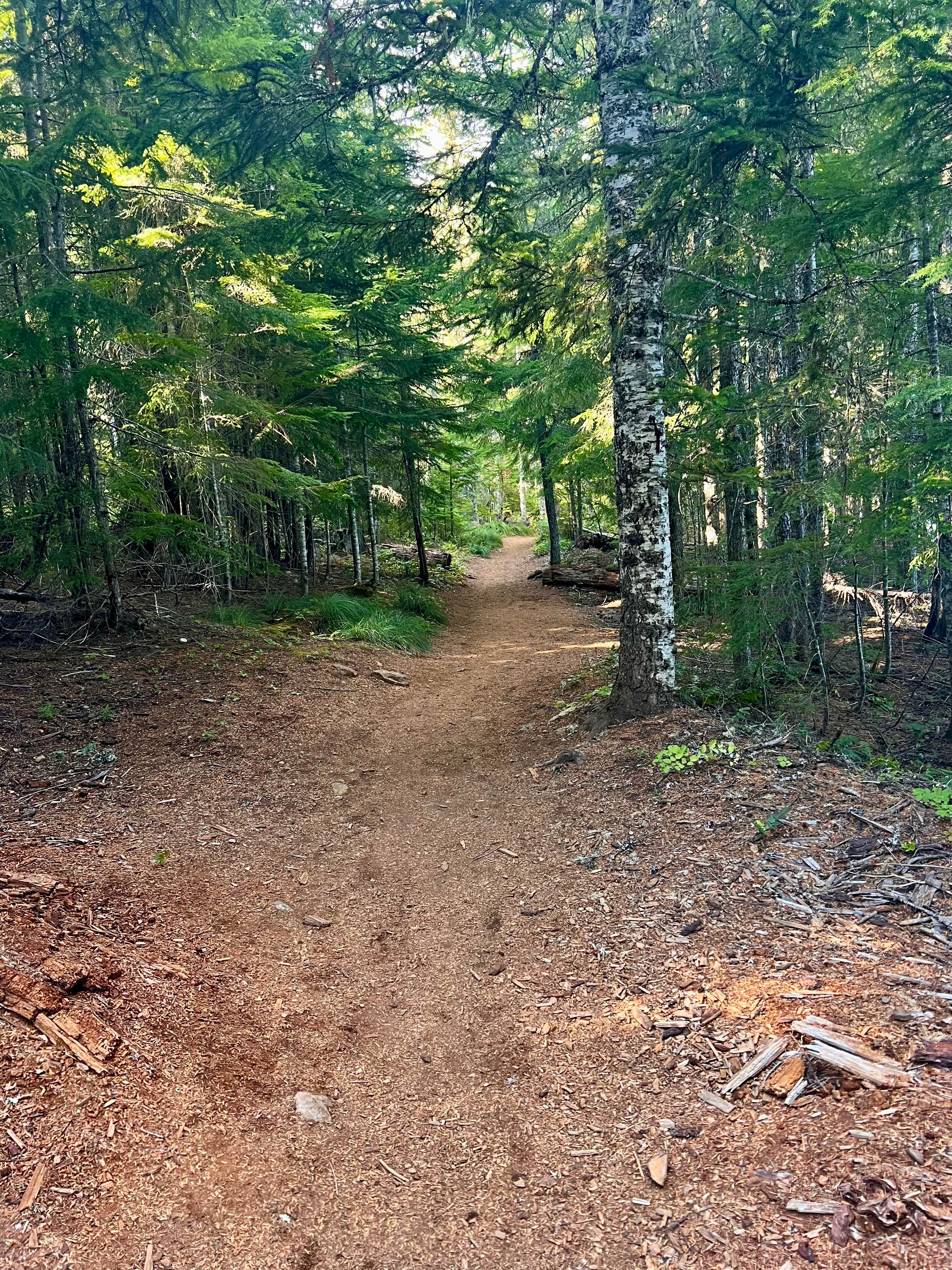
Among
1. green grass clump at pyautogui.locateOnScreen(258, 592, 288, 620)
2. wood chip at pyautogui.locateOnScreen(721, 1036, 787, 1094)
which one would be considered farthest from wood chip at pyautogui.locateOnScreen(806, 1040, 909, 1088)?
green grass clump at pyautogui.locateOnScreen(258, 592, 288, 620)

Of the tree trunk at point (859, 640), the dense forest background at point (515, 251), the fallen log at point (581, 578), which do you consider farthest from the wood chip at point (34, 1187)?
the fallen log at point (581, 578)

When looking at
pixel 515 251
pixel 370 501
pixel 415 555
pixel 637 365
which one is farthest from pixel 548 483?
pixel 637 365

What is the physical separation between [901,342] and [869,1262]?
31.3 ft

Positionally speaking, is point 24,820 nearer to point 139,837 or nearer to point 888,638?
point 139,837

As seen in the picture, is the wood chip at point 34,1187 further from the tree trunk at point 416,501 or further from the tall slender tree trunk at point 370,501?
the tree trunk at point 416,501

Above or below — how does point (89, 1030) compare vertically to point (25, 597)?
below

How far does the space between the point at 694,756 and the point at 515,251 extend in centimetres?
628

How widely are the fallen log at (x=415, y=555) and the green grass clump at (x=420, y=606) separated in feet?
18.2

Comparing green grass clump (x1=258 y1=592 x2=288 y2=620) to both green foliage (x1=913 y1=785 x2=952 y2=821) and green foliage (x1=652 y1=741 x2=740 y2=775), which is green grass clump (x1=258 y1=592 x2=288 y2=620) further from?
green foliage (x1=913 y1=785 x2=952 y2=821)

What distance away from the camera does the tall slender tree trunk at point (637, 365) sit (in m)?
6.45

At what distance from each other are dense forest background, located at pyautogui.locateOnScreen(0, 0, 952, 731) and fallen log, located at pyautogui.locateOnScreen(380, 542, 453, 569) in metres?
10.8

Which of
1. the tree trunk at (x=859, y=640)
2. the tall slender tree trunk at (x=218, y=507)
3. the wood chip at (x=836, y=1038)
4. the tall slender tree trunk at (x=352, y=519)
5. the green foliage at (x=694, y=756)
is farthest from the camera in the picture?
the tall slender tree trunk at (x=352, y=519)

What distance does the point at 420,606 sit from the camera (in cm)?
1583

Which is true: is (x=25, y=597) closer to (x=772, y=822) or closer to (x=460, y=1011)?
(x=460, y=1011)
